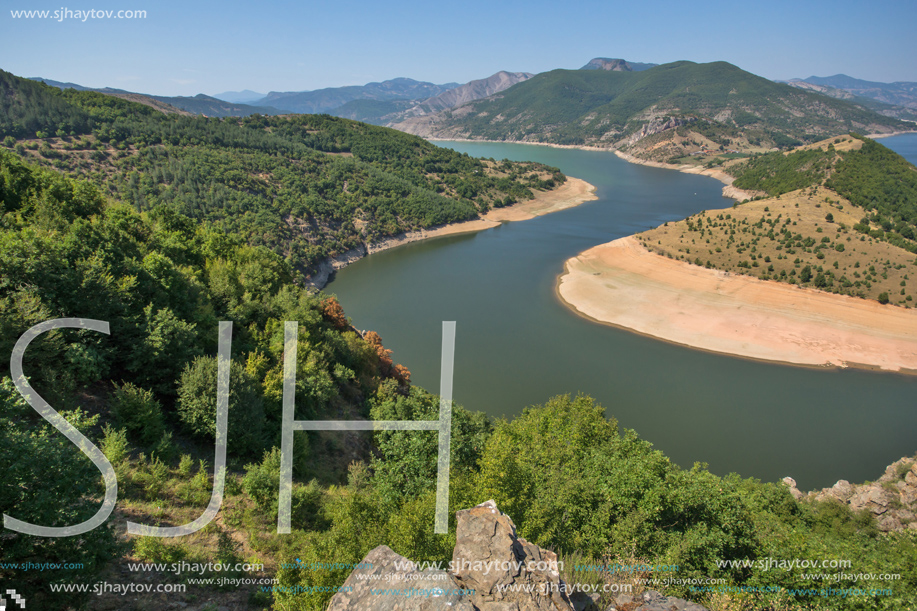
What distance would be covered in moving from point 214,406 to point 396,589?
9.35 m

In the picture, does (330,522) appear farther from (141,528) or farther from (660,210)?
(660,210)

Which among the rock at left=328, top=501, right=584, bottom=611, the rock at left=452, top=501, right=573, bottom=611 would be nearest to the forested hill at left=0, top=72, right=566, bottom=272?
the rock at left=328, top=501, right=584, bottom=611

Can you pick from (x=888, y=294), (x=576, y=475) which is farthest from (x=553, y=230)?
(x=576, y=475)

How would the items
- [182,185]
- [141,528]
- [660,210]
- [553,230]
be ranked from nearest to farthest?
[141,528], [182,185], [553,230], [660,210]

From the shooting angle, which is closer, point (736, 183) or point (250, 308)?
point (250, 308)

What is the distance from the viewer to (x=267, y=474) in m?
11.3

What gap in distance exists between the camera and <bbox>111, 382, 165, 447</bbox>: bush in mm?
11312

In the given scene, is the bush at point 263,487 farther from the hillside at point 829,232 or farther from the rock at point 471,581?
the hillside at point 829,232

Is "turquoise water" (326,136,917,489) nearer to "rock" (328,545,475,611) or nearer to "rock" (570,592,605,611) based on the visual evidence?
"rock" (570,592,605,611)

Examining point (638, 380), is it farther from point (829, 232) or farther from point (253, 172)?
point (253, 172)

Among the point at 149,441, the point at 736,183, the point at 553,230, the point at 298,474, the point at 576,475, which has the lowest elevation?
the point at 298,474

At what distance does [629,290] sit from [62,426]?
44.2m

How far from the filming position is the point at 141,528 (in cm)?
877

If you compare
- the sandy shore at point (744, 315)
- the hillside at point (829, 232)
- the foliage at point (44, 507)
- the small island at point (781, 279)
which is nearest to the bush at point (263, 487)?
the foliage at point (44, 507)
